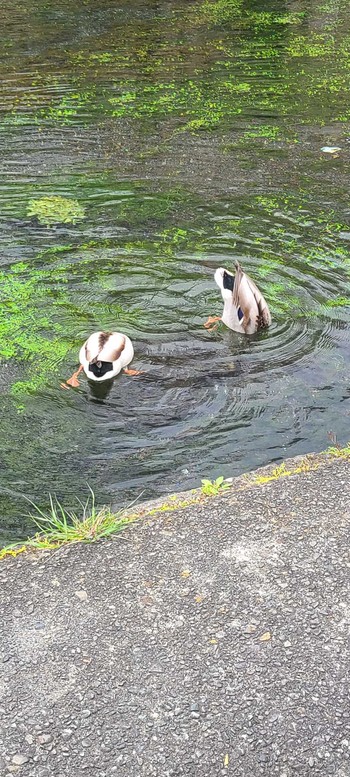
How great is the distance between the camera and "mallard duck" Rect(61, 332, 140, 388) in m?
5.88

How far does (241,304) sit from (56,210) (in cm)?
301

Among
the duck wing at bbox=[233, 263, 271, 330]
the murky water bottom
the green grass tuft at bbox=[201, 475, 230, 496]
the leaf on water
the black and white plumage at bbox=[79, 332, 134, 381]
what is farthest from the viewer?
the duck wing at bbox=[233, 263, 271, 330]

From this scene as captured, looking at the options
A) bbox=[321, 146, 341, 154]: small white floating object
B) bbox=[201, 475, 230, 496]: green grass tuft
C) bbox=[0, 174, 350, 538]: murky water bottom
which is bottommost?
bbox=[0, 174, 350, 538]: murky water bottom

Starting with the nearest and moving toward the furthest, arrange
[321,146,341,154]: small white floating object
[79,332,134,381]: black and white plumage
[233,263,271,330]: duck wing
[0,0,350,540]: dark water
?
[0,0,350,540]: dark water, [79,332,134,381]: black and white plumage, [233,263,271,330]: duck wing, [321,146,341,154]: small white floating object

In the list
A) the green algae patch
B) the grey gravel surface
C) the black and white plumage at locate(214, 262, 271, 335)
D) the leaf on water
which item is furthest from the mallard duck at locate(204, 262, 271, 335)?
the leaf on water

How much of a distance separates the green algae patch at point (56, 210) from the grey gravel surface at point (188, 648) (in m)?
5.00

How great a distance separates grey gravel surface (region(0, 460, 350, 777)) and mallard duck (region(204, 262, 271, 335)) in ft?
8.50

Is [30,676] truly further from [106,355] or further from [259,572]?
[106,355]

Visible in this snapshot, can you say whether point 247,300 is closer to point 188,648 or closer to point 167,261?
point 167,261

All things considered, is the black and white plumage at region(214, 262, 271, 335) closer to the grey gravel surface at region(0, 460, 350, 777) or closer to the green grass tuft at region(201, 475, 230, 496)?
the green grass tuft at region(201, 475, 230, 496)

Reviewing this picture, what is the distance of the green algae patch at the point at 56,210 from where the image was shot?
27.6 ft

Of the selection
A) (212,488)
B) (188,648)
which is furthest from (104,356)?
(188,648)

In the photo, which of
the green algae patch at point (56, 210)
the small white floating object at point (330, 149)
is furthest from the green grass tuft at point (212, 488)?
the small white floating object at point (330, 149)

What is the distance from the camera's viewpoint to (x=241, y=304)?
21.4 feet
